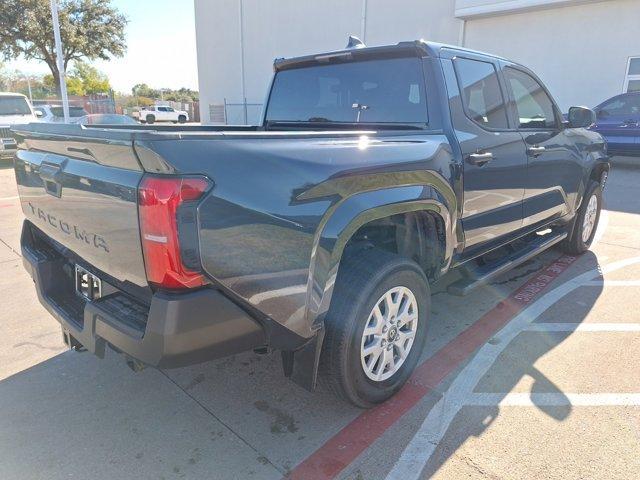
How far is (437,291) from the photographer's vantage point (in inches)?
172

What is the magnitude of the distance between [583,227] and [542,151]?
1785 millimetres

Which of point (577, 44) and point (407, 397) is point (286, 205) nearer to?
point (407, 397)

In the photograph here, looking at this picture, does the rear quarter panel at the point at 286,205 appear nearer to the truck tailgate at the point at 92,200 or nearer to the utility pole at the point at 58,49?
the truck tailgate at the point at 92,200

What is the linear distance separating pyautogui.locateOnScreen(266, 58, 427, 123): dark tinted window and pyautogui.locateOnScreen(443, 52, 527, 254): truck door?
0.25 meters

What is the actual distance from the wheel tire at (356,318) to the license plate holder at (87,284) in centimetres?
114

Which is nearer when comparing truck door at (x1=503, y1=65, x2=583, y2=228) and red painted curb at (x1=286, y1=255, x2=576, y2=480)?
red painted curb at (x1=286, y1=255, x2=576, y2=480)

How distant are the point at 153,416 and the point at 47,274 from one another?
0.99 metres

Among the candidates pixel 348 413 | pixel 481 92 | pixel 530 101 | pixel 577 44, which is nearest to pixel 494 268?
pixel 481 92

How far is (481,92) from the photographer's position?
341cm

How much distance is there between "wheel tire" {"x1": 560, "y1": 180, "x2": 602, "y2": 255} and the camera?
5105mm

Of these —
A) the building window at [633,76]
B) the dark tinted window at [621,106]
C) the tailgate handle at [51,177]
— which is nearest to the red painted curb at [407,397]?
the tailgate handle at [51,177]

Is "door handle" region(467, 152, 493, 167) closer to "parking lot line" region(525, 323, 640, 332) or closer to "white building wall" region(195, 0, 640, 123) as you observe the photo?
"parking lot line" region(525, 323, 640, 332)

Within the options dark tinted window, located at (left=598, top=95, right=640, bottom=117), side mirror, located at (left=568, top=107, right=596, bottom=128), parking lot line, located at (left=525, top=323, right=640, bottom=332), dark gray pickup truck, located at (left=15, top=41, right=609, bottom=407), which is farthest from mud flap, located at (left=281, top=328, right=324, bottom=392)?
dark tinted window, located at (left=598, top=95, right=640, bottom=117)

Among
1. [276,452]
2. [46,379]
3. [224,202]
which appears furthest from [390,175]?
[46,379]
